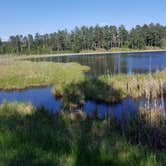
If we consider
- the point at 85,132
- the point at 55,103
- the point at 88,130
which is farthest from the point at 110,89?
the point at 85,132

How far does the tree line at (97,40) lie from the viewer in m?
113

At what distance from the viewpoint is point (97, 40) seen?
117m

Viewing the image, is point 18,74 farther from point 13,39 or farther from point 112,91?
point 13,39

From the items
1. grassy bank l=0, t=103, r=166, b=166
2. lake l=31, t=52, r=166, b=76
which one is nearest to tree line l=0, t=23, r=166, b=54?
lake l=31, t=52, r=166, b=76

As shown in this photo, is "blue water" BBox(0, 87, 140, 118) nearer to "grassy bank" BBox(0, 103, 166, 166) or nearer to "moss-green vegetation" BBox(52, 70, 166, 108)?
"moss-green vegetation" BBox(52, 70, 166, 108)

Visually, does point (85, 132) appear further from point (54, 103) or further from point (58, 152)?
point (54, 103)

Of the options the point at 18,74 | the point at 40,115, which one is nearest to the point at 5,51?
the point at 18,74

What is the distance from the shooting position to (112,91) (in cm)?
1948

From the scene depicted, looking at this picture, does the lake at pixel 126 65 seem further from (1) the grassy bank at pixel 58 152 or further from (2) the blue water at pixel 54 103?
(1) the grassy bank at pixel 58 152

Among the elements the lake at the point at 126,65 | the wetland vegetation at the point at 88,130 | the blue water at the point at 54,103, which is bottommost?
the blue water at the point at 54,103

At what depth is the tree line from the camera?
113 meters

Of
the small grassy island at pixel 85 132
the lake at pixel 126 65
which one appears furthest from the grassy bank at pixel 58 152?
the lake at pixel 126 65

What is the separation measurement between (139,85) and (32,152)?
15.6 metres

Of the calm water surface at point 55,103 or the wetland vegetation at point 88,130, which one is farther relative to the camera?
the calm water surface at point 55,103
